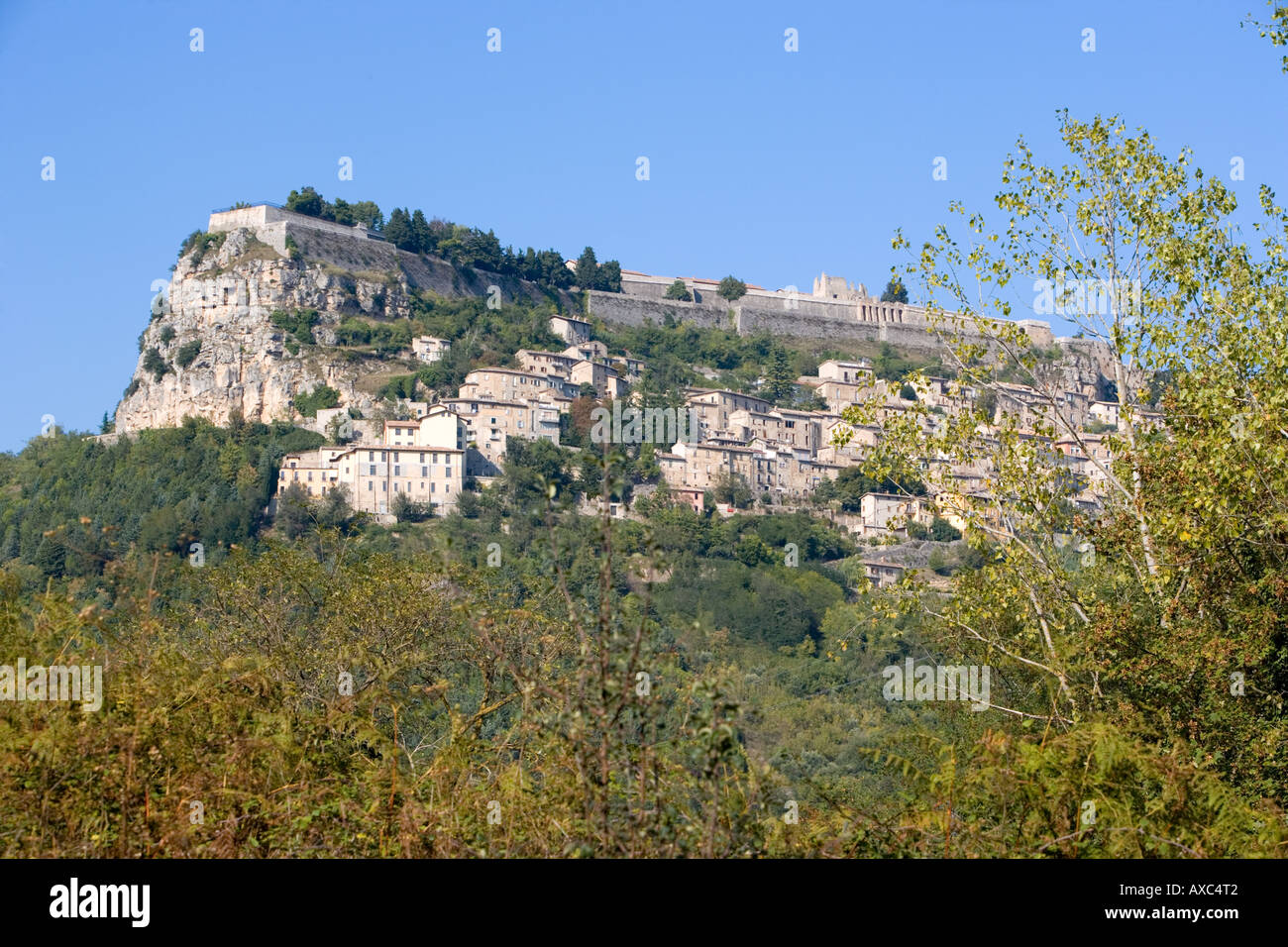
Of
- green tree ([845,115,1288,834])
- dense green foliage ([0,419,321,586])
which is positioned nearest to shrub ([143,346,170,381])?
dense green foliage ([0,419,321,586])

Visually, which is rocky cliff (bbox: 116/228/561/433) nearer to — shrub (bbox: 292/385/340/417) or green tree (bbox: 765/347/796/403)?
shrub (bbox: 292/385/340/417)

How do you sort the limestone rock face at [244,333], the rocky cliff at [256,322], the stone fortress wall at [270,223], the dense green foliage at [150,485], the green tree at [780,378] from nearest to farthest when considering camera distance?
the dense green foliage at [150,485]
the limestone rock face at [244,333]
the rocky cliff at [256,322]
the stone fortress wall at [270,223]
the green tree at [780,378]

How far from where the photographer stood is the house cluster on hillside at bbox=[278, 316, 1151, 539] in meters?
Answer: 74.3

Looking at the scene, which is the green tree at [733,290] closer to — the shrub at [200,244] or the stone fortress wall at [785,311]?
the stone fortress wall at [785,311]

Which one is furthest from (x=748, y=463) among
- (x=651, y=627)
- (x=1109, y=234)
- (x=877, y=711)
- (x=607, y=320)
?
(x=651, y=627)

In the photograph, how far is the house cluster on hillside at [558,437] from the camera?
74312 millimetres

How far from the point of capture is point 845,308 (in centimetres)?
11881

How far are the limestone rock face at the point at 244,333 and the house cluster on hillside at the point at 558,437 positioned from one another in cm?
553

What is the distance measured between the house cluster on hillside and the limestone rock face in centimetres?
553

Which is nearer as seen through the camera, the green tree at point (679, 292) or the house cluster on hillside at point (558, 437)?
the house cluster on hillside at point (558, 437)

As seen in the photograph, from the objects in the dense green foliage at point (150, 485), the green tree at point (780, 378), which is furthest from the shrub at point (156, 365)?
the green tree at point (780, 378)

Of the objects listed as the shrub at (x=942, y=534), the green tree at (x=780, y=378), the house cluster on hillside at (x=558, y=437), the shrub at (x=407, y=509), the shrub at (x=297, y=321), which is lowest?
the shrub at (x=942, y=534)

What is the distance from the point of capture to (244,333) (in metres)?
90.9

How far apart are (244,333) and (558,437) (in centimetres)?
Answer: 2352
